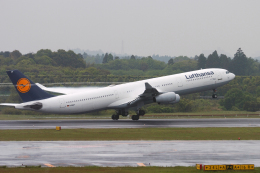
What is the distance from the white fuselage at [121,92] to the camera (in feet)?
194

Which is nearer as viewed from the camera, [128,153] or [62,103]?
[128,153]

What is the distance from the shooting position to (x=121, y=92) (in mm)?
62719

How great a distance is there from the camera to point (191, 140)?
Answer: 124 ft

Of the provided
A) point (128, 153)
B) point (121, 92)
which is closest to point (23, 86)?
point (121, 92)

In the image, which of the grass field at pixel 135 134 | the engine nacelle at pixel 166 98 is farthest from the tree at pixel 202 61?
the grass field at pixel 135 134

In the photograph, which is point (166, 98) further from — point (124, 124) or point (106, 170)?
point (106, 170)

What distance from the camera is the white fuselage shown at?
59.1 metres

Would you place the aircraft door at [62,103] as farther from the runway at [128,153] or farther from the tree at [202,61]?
the tree at [202,61]

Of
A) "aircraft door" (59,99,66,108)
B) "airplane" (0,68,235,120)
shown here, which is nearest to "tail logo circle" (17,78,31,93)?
"airplane" (0,68,235,120)

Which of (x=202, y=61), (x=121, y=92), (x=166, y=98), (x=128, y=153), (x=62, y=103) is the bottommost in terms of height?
(x=128, y=153)

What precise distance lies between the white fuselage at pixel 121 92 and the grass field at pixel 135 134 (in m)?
12.0

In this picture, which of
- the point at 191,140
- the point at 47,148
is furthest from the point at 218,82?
the point at 47,148

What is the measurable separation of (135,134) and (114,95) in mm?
19679

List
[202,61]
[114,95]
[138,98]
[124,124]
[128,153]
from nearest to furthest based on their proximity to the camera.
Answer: [128,153] → [124,124] → [138,98] → [114,95] → [202,61]
